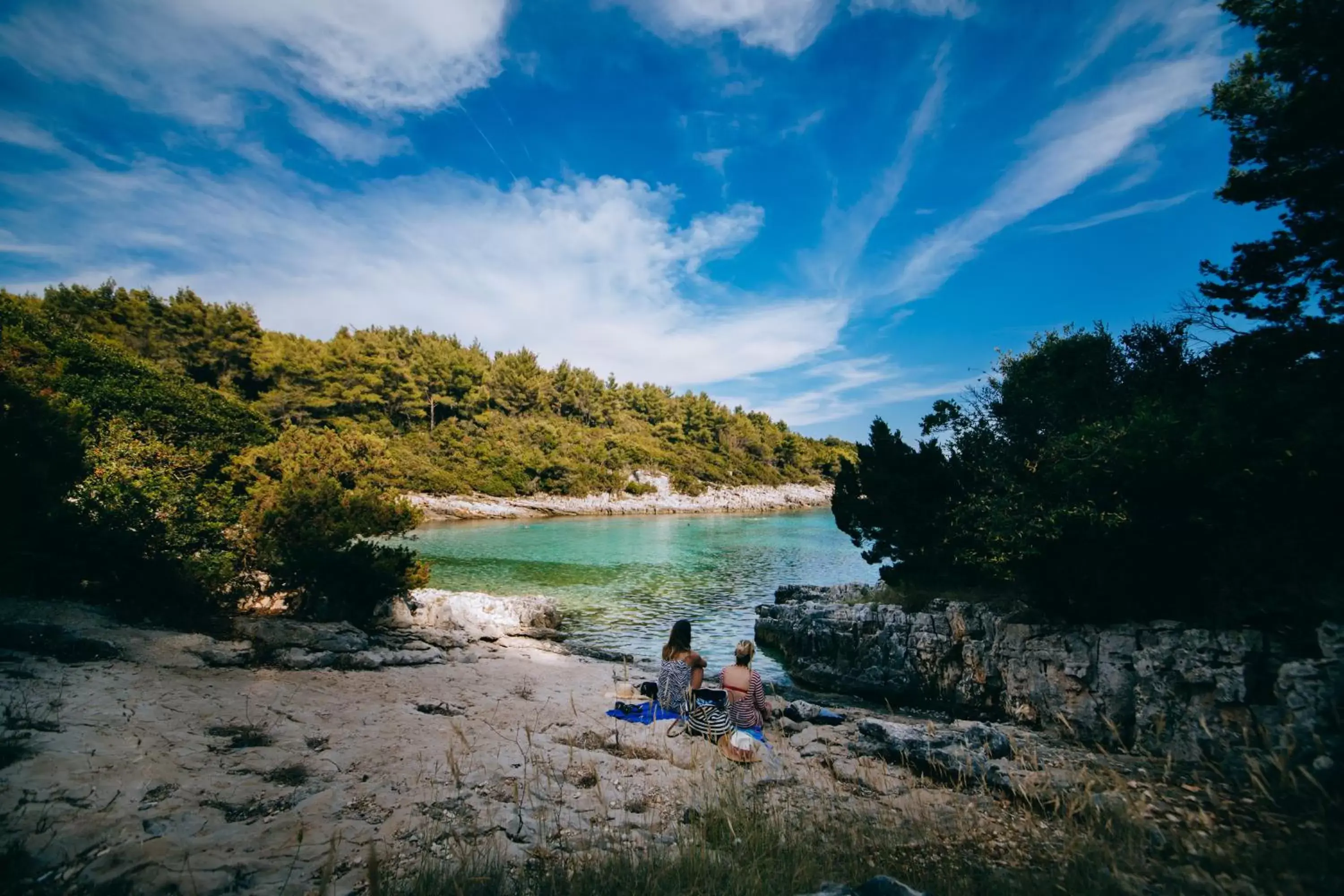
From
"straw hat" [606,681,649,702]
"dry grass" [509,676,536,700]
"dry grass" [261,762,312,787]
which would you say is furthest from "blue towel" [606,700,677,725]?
"dry grass" [261,762,312,787]

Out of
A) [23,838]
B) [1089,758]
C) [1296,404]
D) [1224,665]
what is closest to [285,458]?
[23,838]

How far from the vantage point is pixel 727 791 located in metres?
4.54

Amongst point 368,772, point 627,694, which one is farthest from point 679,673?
point 368,772

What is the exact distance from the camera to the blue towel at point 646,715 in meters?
8.56

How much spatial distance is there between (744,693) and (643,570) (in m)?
22.5

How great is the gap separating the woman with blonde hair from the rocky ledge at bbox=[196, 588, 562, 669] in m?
6.87

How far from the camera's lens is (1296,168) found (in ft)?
30.6

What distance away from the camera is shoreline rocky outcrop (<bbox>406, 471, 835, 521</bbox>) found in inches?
2249

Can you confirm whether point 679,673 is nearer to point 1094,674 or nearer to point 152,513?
point 1094,674

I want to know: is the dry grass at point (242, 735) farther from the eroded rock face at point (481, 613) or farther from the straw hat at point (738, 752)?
the eroded rock face at point (481, 613)

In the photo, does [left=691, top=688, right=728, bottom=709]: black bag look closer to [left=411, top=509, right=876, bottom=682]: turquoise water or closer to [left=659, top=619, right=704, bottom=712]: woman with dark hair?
[left=659, top=619, right=704, bottom=712]: woman with dark hair

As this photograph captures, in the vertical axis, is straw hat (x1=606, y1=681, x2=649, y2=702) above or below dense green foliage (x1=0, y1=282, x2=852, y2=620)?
below

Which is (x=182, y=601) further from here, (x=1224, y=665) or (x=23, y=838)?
(x=1224, y=665)

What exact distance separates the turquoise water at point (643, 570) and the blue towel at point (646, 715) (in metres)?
5.70
